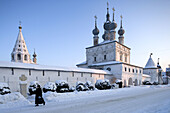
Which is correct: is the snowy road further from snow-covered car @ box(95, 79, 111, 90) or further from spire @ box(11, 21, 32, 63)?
spire @ box(11, 21, 32, 63)

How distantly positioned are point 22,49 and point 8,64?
16231 mm

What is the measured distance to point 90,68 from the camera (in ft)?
114

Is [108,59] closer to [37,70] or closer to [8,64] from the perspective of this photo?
[37,70]

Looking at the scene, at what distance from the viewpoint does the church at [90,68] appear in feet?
52.7

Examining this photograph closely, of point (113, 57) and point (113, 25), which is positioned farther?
point (113, 25)

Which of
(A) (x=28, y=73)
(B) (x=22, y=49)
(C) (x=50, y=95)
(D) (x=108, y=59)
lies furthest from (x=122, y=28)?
(C) (x=50, y=95)

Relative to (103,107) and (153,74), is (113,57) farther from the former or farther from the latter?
(103,107)

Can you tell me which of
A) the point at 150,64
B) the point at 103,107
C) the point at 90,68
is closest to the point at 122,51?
the point at 90,68

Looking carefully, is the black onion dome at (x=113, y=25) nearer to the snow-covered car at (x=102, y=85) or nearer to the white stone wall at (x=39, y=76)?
the white stone wall at (x=39, y=76)

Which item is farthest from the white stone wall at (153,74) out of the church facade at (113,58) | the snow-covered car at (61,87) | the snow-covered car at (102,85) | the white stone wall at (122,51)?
the snow-covered car at (61,87)

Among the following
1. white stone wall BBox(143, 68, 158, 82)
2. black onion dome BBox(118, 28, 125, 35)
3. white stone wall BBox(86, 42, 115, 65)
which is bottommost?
white stone wall BBox(143, 68, 158, 82)

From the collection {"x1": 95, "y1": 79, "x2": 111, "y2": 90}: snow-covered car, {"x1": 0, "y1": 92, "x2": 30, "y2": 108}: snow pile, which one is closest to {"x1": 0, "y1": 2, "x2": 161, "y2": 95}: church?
{"x1": 0, "y1": 92, "x2": 30, "y2": 108}: snow pile

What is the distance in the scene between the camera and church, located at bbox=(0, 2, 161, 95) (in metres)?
16.1

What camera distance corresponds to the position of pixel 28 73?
17.4m
